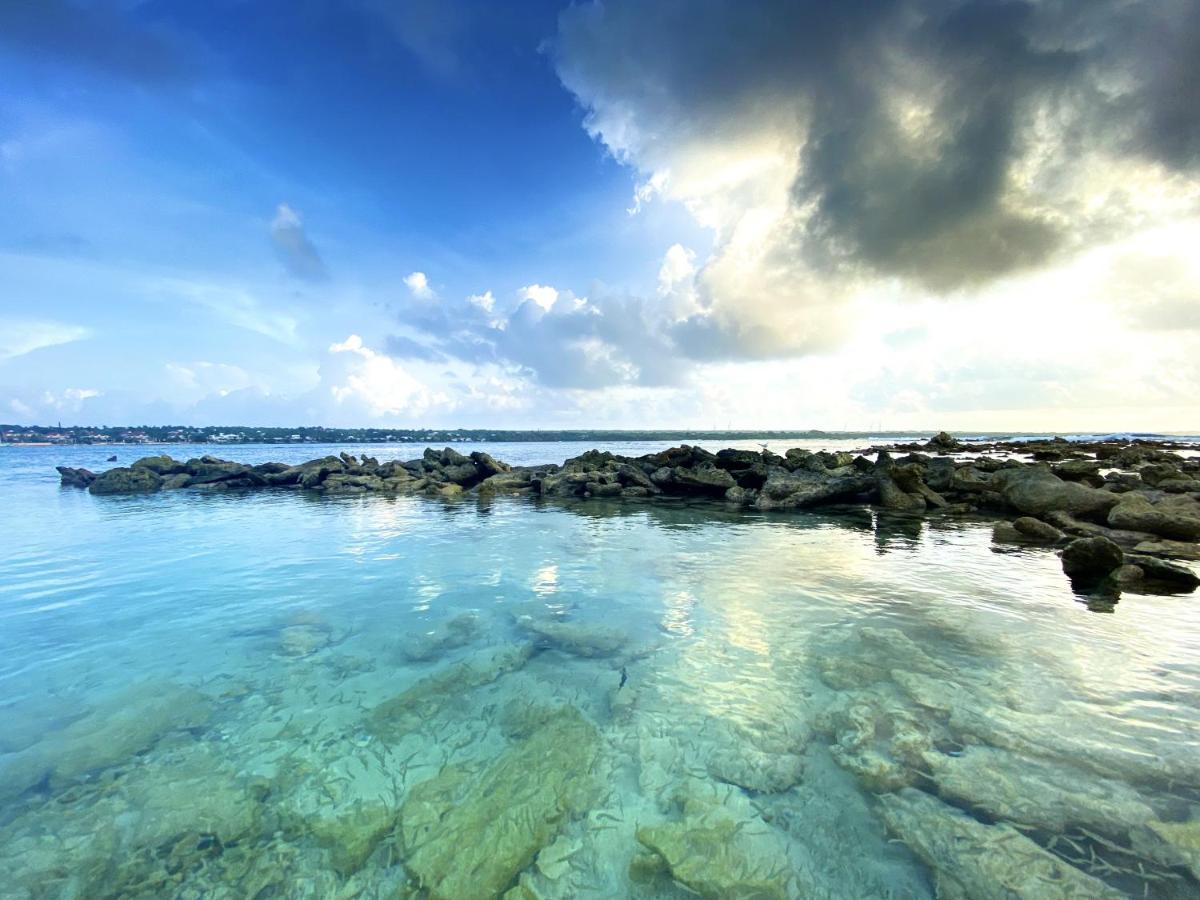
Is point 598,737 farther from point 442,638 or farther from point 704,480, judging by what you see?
point 704,480

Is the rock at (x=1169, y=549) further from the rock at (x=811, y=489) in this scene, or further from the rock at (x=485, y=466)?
the rock at (x=485, y=466)

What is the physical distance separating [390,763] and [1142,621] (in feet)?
38.9

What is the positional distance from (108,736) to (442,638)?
3.97 m

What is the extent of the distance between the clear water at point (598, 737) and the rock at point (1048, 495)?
8.85 m

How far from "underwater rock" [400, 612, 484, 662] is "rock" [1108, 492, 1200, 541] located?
19143mm

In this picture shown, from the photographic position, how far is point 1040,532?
1528 cm

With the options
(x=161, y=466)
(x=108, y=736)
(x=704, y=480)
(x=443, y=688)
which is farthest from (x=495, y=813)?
(x=161, y=466)

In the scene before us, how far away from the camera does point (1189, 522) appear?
13930 millimetres

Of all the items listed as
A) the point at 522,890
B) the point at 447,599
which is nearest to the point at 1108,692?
the point at 522,890

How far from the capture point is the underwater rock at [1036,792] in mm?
4086

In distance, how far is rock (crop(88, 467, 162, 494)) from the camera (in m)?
31.9

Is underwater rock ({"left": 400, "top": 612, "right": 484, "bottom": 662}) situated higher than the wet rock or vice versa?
the wet rock

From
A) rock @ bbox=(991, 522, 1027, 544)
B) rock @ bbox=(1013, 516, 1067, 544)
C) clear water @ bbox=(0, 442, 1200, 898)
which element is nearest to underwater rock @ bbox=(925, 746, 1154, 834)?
clear water @ bbox=(0, 442, 1200, 898)

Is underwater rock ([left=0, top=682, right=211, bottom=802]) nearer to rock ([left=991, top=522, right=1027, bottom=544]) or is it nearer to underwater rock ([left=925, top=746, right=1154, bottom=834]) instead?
underwater rock ([left=925, top=746, right=1154, bottom=834])
